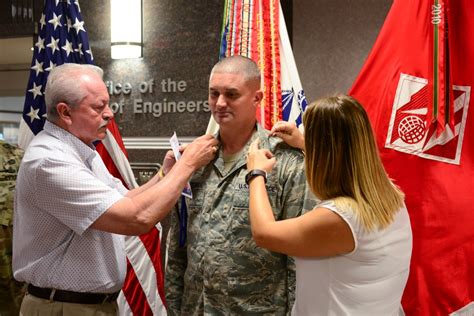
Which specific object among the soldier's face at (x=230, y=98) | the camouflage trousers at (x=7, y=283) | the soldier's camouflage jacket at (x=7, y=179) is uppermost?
the soldier's face at (x=230, y=98)

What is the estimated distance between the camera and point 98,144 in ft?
10.2

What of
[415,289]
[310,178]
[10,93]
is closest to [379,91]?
[415,289]

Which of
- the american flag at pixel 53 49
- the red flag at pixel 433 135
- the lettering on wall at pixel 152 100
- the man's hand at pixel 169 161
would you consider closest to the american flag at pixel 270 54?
the red flag at pixel 433 135

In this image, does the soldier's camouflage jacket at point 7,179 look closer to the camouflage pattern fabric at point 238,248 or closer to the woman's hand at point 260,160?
the camouflage pattern fabric at point 238,248

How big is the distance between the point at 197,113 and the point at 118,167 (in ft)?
1.88

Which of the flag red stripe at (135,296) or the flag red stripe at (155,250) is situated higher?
the flag red stripe at (155,250)

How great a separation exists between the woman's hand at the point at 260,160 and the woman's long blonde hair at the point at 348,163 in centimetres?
22

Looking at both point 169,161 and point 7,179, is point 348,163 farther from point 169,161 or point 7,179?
point 7,179

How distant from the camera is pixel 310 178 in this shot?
1565 millimetres

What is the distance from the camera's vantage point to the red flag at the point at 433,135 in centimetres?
224

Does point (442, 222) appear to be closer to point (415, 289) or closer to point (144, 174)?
point (415, 289)

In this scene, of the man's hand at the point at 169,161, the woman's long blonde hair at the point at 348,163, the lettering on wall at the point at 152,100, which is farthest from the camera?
the lettering on wall at the point at 152,100

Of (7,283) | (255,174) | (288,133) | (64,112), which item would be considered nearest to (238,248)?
(255,174)

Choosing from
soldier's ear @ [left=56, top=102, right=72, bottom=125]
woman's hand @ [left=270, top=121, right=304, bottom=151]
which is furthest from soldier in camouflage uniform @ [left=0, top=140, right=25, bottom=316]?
woman's hand @ [left=270, top=121, right=304, bottom=151]
